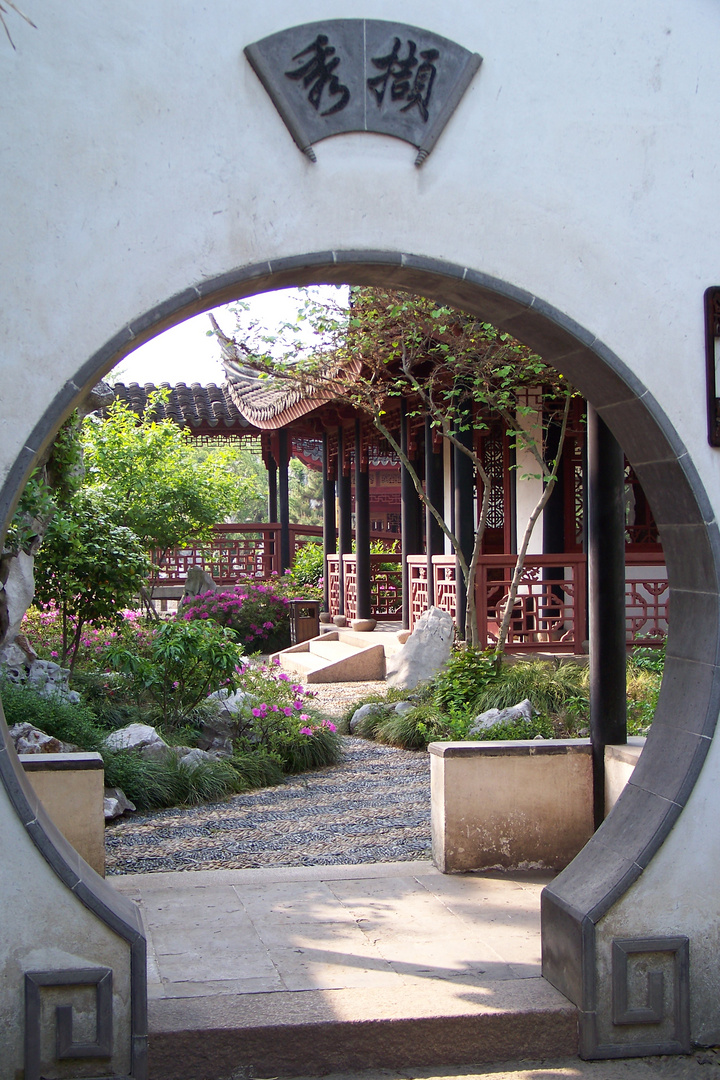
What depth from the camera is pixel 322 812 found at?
617 centimetres

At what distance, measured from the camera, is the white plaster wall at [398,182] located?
9.46 feet

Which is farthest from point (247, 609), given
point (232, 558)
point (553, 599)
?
point (553, 599)

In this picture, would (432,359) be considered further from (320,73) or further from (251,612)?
(320,73)

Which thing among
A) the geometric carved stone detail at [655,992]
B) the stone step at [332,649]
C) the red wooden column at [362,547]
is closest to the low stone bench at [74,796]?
the geometric carved stone detail at [655,992]

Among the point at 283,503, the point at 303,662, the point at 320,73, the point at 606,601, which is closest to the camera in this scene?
the point at 320,73

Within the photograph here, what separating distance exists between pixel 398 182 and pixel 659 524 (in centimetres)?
148

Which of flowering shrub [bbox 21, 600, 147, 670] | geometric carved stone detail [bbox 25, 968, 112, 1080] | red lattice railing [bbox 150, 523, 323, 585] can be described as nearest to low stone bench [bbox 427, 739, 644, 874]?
geometric carved stone detail [bbox 25, 968, 112, 1080]

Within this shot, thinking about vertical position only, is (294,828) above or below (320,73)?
below

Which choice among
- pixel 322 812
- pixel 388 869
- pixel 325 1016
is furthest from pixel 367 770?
pixel 325 1016

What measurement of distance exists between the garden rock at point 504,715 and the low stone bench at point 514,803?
1543 mm

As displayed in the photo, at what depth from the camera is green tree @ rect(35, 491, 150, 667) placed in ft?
25.5

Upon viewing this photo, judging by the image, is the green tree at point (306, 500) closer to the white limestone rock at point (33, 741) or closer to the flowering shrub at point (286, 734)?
the flowering shrub at point (286, 734)

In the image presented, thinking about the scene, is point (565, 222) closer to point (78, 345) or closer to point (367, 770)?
point (78, 345)

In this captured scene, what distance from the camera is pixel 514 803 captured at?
4871 millimetres
